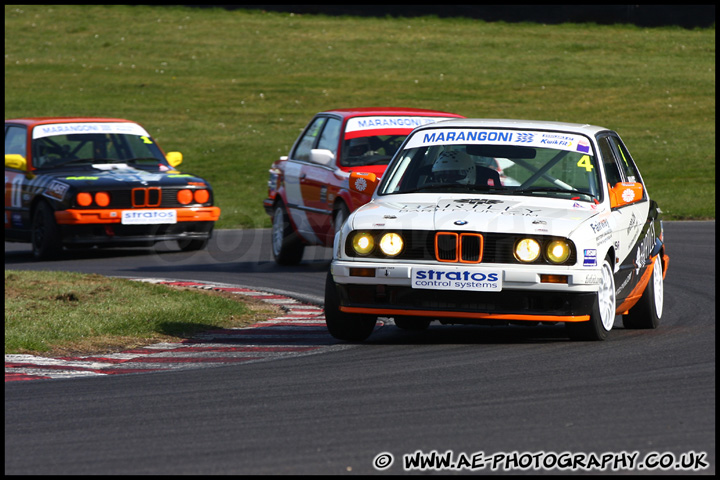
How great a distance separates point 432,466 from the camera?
16.7ft

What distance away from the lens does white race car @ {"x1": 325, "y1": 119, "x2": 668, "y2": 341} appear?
8.10m

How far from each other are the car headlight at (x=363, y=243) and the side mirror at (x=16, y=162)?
8.78 meters

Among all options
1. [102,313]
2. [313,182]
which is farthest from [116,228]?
[102,313]

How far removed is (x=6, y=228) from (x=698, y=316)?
9.69m

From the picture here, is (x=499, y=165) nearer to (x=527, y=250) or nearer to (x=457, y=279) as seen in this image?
(x=527, y=250)

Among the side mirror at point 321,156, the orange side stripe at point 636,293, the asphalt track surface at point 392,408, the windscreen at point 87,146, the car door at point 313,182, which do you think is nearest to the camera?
the asphalt track surface at point 392,408

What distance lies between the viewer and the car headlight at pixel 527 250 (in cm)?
810

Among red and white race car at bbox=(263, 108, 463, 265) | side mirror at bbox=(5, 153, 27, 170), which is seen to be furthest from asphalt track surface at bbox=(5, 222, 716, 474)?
side mirror at bbox=(5, 153, 27, 170)

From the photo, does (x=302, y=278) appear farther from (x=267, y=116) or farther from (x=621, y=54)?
(x=621, y=54)

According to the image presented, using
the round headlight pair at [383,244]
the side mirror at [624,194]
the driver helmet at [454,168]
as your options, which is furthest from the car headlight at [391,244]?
the side mirror at [624,194]

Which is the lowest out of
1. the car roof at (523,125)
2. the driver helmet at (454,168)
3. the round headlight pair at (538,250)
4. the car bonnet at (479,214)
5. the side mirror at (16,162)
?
the side mirror at (16,162)

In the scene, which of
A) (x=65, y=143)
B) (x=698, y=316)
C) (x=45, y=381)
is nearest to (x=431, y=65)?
(x=65, y=143)

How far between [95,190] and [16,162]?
1.34 metres

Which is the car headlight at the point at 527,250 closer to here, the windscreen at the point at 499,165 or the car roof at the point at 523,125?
the windscreen at the point at 499,165
